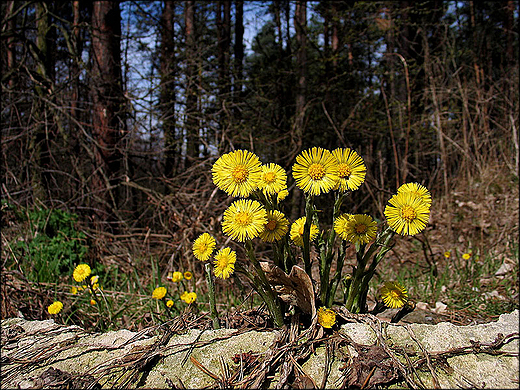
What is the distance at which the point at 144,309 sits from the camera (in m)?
2.24

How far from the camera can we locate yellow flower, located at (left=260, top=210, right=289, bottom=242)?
106 cm

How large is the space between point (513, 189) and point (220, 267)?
5047 mm

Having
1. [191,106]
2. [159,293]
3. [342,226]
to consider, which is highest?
[191,106]

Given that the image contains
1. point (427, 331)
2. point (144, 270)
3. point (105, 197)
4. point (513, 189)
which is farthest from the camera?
point (513, 189)

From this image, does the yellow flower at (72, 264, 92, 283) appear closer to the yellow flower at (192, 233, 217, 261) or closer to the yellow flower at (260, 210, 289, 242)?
the yellow flower at (192, 233, 217, 261)

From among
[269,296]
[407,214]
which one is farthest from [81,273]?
[407,214]

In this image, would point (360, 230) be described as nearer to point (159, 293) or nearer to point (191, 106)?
point (159, 293)

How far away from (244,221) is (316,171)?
0.24m

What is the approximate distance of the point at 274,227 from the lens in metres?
1.06

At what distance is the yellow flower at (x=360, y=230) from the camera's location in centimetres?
108

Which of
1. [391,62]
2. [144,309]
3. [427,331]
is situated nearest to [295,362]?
[427,331]

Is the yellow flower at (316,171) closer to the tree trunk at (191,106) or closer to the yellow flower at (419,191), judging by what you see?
the yellow flower at (419,191)

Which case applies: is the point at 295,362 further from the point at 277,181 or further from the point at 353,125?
the point at 353,125

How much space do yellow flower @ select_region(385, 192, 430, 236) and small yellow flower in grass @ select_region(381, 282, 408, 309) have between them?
269mm
